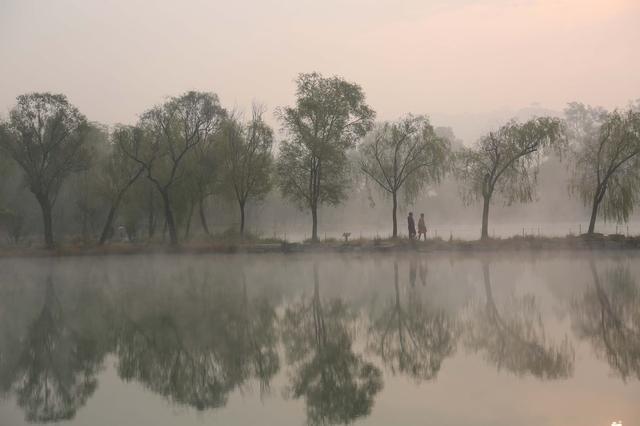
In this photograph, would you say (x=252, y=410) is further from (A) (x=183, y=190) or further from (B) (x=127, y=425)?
(A) (x=183, y=190)

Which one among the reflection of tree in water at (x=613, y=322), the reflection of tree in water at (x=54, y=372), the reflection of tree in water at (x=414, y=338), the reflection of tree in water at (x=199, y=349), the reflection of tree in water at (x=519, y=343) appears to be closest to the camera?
the reflection of tree in water at (x=54, y=372)

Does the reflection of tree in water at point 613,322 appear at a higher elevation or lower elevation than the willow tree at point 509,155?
lower

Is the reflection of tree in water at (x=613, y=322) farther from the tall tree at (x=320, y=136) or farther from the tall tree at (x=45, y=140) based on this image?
the tall tree at (x=45, y=140)

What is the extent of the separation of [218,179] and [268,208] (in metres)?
34.6

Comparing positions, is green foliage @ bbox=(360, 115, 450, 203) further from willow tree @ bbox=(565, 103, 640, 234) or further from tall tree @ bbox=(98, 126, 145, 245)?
tall tree @ bbox=(98, 126, 145, 245)

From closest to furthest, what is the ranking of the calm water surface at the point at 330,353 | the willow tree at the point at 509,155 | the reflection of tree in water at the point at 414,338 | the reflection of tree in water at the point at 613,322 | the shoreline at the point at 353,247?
the calm water surface at the point at 330,353 < the reflection of tree in water at the point at 613,322 < the reflection of tree in water at the point at 414,338 < the shoreline at the point at 353,247 < the willow tree at the point at 509,155

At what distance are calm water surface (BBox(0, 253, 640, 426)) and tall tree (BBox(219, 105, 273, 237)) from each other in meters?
21.9

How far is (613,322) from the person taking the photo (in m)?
12.4

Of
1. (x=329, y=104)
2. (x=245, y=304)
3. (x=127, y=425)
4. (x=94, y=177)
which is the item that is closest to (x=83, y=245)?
(x=94, y=177)

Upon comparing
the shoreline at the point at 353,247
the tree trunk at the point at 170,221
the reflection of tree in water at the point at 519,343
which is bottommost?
the reflection of tree in water at the point at 519,343

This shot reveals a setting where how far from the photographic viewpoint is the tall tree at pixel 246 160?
42344 millimetres

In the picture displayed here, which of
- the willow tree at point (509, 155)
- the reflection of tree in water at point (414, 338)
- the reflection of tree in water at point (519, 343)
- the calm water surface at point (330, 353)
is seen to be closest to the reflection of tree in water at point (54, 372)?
the calm water surface at point (330, 353)

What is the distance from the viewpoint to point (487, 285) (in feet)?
63.2

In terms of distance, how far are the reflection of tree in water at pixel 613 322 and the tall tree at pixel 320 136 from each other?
23.9 meters
